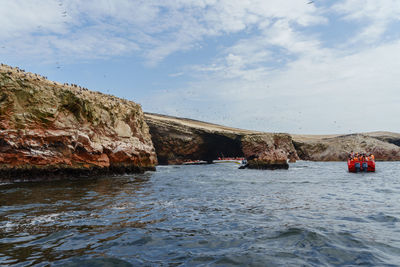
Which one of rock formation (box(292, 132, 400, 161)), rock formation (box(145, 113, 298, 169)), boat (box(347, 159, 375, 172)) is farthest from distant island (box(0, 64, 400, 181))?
rock formation (box(292, 132, 400, 161))

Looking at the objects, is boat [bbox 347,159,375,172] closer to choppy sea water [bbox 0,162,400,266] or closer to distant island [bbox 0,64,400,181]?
distant island [bbox 0,64,400,181]

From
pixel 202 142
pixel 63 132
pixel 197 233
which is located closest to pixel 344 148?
pixel 202 142

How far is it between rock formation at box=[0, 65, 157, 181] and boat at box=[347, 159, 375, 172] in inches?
1041

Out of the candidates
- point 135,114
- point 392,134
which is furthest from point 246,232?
point 392,134

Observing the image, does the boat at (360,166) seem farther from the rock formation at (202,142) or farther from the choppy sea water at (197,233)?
the choppy sea water at (197,233)

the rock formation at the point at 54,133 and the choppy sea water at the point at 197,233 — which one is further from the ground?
the rock formation at the point at 54,133

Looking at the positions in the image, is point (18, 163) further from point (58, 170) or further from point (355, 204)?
point (355, 204)

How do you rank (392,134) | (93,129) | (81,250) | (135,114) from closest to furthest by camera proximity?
(81,250), (93,129), (135,114), (392,134)

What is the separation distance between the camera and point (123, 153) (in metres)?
29.7

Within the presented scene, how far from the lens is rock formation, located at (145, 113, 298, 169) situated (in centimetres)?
5369

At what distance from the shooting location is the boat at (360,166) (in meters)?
33.9

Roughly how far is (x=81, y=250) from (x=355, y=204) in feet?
35.7

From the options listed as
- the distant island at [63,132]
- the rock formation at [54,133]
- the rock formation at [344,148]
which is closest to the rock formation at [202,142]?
the distant island at [63,132]

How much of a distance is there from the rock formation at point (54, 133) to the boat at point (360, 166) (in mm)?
26434
